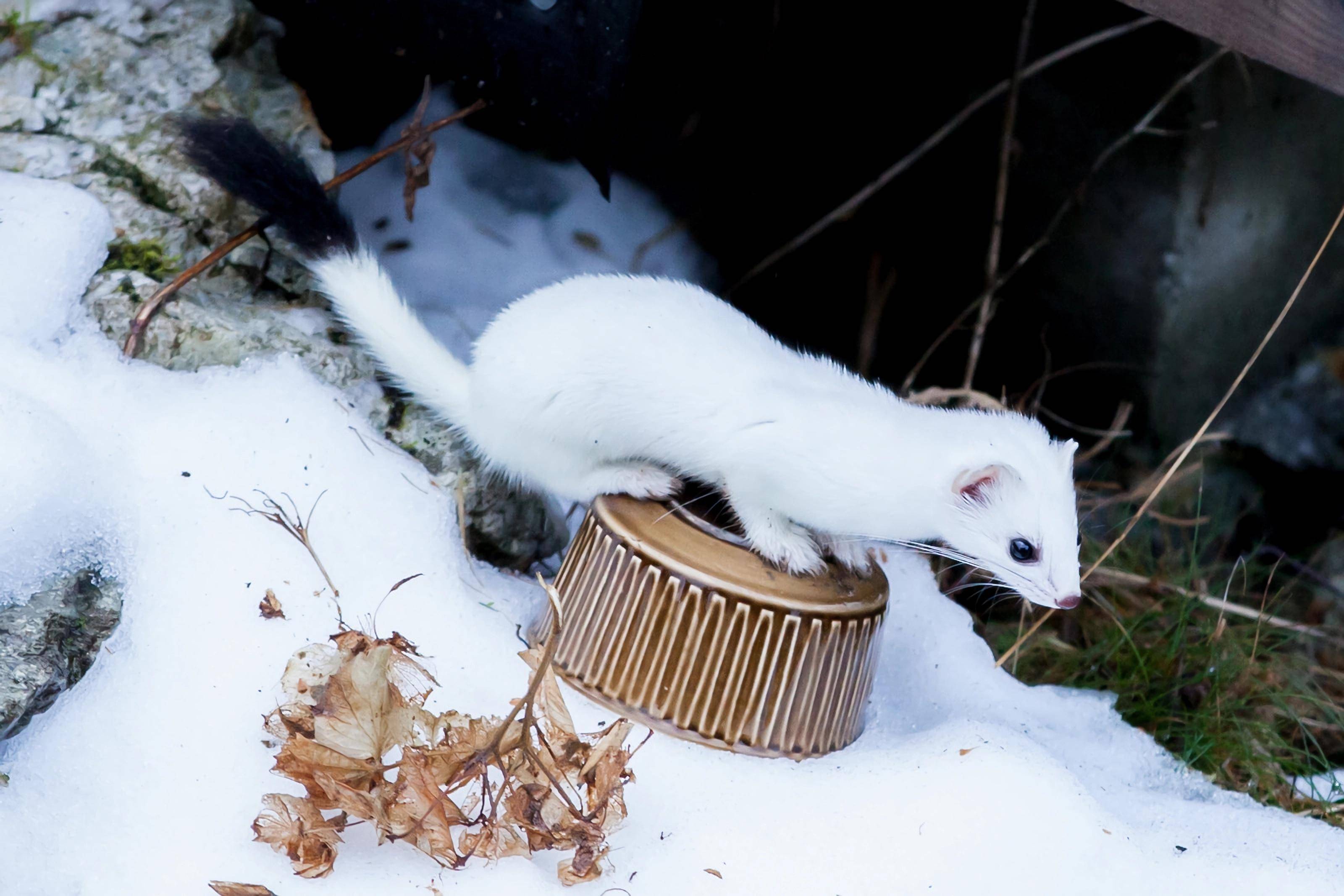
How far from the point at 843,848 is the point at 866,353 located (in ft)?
5.05

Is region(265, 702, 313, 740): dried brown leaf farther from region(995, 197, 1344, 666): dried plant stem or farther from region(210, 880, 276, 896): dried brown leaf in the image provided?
region(995, 197, 1344, 666): dried plant stem

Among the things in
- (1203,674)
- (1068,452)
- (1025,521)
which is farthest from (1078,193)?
(1025,521)

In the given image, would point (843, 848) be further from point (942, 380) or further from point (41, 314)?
point (942, 380)

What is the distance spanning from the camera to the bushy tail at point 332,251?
5.09 ft

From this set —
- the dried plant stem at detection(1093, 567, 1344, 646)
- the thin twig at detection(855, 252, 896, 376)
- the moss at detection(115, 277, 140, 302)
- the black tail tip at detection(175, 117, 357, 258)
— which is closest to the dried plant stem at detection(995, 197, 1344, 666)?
the dried plant stem at detection(1093, 567, 1344, 646)

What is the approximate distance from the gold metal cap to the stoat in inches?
2.5

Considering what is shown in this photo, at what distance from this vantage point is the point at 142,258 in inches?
66.4

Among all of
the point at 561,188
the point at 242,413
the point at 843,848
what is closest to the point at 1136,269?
the point at 561,188

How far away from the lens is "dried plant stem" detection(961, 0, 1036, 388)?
2.21 meters

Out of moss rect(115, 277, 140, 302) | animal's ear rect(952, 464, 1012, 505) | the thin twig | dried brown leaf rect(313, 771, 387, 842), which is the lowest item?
the thin twig

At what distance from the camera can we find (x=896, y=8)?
2637 mm

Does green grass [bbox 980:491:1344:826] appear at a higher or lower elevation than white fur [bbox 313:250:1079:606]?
lower

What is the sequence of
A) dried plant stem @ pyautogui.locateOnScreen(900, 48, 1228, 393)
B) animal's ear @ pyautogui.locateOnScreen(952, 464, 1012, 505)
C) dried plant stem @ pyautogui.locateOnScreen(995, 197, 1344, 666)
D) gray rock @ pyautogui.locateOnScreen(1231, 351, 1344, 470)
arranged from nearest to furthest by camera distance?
1. animal's ear @ pyautogui.locateOnScreen(952, 464, 1012, 505)
2. dried plant stem @ pyautogui.locateOnScreen(995, 197, 1344, 666)
3. dried plant stem @ pyautogui.locateOnScreen(900, 48, 1228, 393)
4. gray rock @ pyautogui.locateOnScreen(1231, 351, 1344, 470)

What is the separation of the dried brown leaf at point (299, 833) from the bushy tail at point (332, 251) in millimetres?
693
